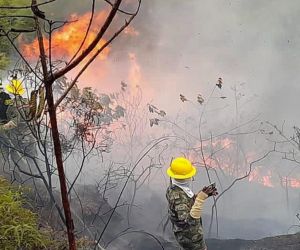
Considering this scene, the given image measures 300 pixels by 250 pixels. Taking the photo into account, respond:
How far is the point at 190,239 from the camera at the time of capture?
525 centimetres

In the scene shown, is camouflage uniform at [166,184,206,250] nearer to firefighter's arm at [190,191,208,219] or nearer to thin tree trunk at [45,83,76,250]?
firefighter's arm at [190,191,208,219]

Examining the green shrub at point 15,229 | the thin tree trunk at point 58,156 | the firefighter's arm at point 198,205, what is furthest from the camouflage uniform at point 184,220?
the thin tree trunk at point 58,156

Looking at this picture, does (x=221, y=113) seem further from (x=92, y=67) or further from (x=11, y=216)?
(x=11, y=216)

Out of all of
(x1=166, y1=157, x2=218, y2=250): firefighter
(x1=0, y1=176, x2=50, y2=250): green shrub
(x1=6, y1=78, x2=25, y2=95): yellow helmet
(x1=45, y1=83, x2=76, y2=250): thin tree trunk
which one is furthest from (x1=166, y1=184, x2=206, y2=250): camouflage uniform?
(x1=45, y1=83, x2=76, y2=250): thin tree trunk

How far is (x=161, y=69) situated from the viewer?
13.7m

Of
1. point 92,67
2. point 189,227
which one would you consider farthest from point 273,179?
point 189,227

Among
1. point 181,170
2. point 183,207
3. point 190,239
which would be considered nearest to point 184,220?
point 183,207

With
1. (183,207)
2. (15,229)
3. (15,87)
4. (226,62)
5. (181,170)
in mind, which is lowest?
(15,229)

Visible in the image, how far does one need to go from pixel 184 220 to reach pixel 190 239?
30 centimetres

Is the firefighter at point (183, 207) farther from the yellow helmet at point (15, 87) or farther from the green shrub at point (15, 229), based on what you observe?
the yellow helmet at point (15, 87)

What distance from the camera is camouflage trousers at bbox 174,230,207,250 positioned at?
5227 millimetres

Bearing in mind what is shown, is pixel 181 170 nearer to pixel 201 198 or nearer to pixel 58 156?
pixel 201 198

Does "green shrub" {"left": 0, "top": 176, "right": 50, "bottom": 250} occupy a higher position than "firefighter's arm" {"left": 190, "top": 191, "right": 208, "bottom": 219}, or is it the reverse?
"firefighter's arm" {"left": 190, "top": 191, "right": 208, "bottom": 219}

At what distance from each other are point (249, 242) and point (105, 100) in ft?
18.8
